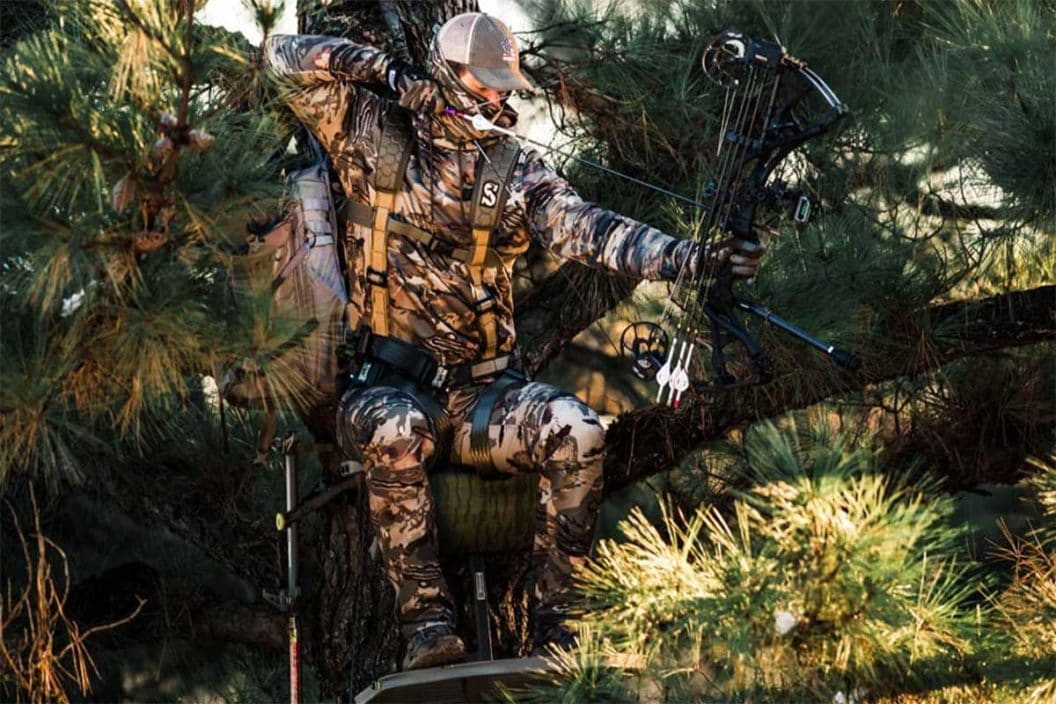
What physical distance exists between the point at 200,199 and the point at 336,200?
1.40 m

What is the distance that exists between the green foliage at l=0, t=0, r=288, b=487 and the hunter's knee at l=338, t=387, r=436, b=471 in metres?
0.79

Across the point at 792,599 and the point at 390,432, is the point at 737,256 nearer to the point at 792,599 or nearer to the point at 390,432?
the point at 390,432

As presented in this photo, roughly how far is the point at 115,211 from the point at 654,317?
257cm

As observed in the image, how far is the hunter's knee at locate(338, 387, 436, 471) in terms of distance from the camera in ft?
15.8

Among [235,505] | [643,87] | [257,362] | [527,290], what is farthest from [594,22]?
[257,362]

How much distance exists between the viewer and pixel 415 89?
4957 mm

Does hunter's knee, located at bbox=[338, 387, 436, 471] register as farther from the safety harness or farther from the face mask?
the face mask

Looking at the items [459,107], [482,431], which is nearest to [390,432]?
[482,431]

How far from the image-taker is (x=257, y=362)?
13.1 ft

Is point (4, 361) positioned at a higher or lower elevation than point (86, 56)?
lower

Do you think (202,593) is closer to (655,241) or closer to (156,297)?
(655,241)

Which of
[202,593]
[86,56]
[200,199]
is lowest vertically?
[202,593]

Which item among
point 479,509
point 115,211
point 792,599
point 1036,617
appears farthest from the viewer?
point 479,509

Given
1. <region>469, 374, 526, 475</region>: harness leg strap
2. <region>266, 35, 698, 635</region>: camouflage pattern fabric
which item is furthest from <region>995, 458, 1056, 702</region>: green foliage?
<region>469, 374, 526, 475</region>: harness leg strap
